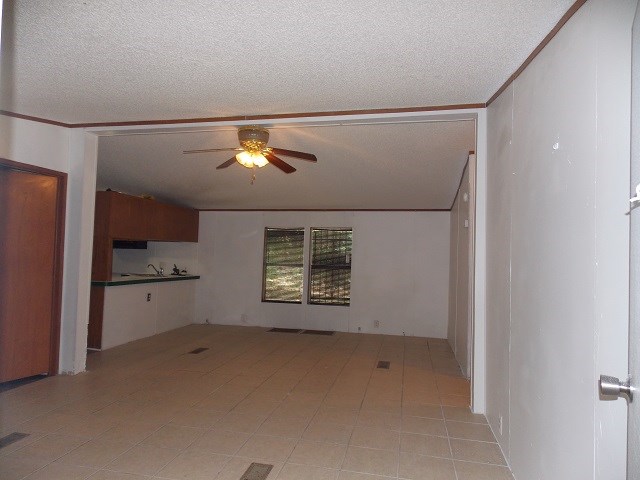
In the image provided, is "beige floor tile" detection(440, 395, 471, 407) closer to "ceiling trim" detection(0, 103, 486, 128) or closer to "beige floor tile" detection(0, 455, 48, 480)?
"ceiling trim" detection(0, 103, 486, 128)

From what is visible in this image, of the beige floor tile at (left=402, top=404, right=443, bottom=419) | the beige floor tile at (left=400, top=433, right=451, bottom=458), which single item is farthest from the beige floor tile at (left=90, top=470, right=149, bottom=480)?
the beige floor tile at (left=402, top=404, right=443, bottom=419)

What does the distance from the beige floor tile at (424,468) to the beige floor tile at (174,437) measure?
1.42 m

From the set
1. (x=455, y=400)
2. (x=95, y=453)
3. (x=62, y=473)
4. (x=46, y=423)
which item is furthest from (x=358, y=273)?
(x=62, y=473)

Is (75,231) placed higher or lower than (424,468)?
higher

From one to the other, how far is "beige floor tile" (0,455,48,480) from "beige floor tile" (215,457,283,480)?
108 centimetres

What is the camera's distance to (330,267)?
7934 mm

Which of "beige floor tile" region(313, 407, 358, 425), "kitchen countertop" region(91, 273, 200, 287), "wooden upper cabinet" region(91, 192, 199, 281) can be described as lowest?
"beige floor tile" region(313, 407, 358, 425)

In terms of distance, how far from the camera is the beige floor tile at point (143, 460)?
2.33 m

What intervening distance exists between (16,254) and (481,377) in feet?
14.2

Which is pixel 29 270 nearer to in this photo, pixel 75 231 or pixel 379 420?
pixel 75 231

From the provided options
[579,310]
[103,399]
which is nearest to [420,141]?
[579,310]

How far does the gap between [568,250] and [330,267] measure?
20.8 ft

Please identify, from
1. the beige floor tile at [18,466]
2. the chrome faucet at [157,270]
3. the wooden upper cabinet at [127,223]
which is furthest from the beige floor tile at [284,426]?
the chrome faucet at [157,270]

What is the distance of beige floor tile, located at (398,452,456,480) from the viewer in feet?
7.76
